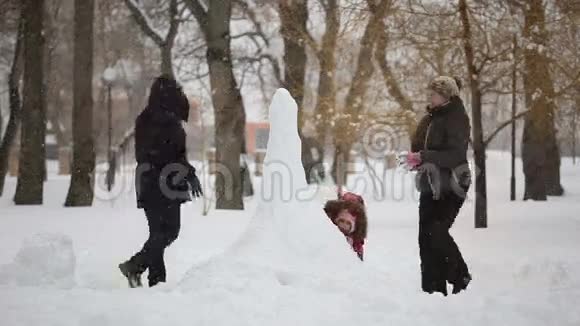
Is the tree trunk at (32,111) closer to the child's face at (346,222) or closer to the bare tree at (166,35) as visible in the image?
the bare tree at (166,35)

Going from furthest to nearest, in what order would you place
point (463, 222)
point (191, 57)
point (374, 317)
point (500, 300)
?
point (191, 57) < point (463, 222) < point (500, 300) < point (374, 317)

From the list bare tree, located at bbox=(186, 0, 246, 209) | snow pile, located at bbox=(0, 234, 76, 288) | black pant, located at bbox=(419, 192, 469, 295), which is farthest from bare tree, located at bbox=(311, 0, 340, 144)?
snow pile, located at bbox=(0, 234, 76, 288)

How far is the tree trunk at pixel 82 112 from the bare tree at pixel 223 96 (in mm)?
2421

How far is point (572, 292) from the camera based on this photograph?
5723 mm

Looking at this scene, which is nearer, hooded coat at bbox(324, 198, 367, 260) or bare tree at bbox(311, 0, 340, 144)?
hooded coat at bbox(324, 198, 367, 260)

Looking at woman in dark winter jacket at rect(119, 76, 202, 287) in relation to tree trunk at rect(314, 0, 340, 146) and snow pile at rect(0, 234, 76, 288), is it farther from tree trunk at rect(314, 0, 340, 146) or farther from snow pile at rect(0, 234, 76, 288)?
tree trunk at rect(314, 0, 340, 146)

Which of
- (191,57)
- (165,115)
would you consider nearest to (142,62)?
(191,57)

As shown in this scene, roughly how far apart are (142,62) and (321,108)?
16.3 m

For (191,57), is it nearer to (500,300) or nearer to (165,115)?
(165,115)

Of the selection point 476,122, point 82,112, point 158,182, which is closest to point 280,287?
point 158,182

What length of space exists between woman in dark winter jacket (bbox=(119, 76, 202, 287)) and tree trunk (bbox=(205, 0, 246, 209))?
27.6ft

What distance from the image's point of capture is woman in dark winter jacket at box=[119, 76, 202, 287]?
6.15m

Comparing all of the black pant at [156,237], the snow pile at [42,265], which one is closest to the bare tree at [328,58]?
the black pant at [156,237]

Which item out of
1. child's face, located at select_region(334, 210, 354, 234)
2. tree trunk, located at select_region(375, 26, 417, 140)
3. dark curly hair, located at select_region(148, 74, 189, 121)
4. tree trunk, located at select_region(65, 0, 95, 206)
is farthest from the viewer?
tree trunk, located at select_region(65, 0, 95, 206)
